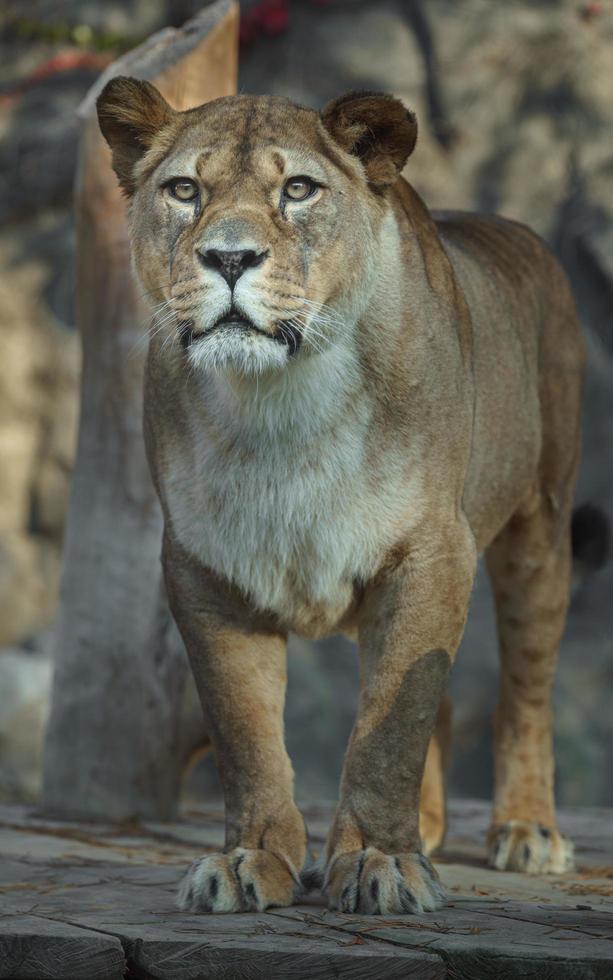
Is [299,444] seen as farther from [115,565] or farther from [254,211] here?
[115,565]

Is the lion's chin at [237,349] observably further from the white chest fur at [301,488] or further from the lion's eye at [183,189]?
the lion's eye at [183,189]

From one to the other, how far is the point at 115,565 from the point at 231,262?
6.87 ft

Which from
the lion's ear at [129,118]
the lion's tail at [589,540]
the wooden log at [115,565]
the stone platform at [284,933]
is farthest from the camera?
the lion's tail at [589,540]

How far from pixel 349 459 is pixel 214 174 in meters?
0.62

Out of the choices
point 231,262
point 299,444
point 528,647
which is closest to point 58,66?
point 528,647

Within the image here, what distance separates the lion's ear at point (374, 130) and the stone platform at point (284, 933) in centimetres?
148

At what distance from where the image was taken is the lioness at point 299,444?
3.02m

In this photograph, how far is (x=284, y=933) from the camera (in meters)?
2.74

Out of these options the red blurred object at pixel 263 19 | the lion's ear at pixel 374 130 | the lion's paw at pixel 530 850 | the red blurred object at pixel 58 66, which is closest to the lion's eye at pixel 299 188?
the lion's ear at pixel 374 130

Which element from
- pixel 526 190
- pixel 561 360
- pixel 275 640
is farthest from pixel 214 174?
pixel 526 190

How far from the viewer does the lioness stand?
3.02m

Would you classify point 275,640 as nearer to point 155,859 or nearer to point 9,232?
point 155,859

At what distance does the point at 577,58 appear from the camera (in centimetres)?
747

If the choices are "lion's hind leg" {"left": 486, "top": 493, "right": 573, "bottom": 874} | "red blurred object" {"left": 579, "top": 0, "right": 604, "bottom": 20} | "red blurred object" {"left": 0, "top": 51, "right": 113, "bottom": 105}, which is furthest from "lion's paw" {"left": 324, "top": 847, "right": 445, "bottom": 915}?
"red blurred object" {"left": 0, "top": 51, "right": 113, "bottom": 105}
